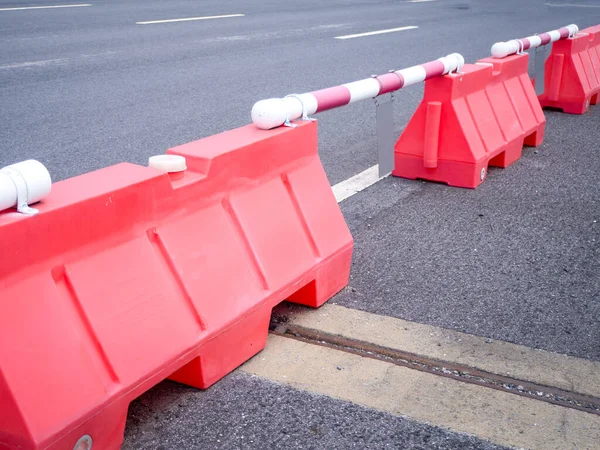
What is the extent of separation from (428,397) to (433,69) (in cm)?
306

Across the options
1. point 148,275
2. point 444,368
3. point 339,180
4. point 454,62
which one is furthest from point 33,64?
point 444,368

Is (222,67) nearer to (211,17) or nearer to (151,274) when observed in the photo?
(211,17)

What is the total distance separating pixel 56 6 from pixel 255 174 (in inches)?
639

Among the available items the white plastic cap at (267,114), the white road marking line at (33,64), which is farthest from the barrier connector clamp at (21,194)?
the white road marking line at (33,64)

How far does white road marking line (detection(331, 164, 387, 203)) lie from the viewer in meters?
5.76

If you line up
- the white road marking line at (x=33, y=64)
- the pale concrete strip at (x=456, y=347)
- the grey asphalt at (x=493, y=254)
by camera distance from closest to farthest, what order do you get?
the pale concrete strip at (x=456, y=347)
the grey asphalt at (x=493, y=254)
the white road marking line at (x=33, y=64)

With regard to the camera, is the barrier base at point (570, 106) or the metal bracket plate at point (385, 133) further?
the barrier base at point (570, 106)

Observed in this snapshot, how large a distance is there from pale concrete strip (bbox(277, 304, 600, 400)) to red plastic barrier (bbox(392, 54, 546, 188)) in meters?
2.32

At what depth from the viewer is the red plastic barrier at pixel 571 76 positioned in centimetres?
858

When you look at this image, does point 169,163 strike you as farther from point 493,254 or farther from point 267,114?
point 493,254

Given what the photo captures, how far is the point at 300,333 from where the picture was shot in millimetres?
3613

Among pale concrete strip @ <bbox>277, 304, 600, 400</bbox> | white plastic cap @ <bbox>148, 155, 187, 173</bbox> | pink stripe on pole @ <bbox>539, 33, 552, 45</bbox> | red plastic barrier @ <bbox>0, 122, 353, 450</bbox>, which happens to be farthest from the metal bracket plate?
pink stripe on pole @ <bbox>539, 33, 552, 45</bbox>

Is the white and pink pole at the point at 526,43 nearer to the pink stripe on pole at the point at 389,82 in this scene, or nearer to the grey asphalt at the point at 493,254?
the grey asphalt at the point at 493,254

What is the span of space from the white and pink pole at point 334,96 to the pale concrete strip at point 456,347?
98 cm
